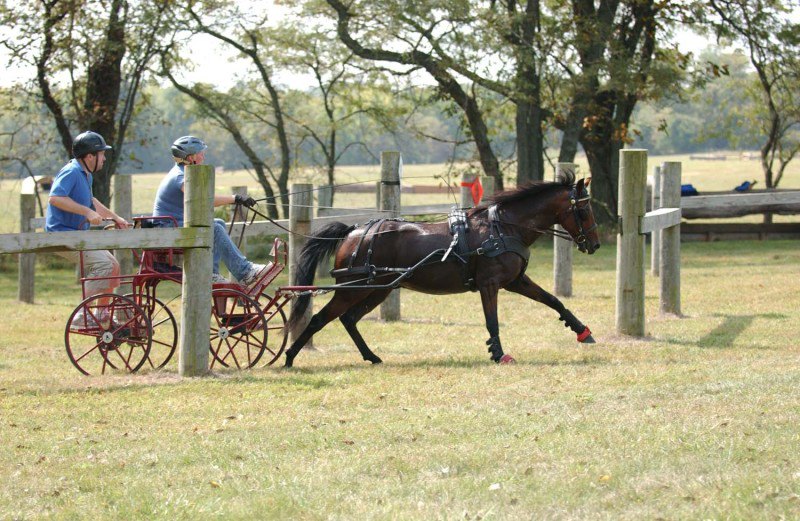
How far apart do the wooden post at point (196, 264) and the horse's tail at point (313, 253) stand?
1.32 metres

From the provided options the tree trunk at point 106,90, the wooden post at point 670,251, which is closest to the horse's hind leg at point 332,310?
the wooden post at point 670,251

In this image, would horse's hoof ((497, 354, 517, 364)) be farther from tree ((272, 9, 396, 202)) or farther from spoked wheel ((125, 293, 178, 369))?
tree ((272, 9, 396, 202))

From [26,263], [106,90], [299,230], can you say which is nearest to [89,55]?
[106,90]

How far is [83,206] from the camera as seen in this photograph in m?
9.87

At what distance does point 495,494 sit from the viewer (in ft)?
18.8

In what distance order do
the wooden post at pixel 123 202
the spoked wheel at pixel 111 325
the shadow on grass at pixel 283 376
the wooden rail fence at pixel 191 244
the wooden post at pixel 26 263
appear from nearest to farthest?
the wooden rail fence at pixel 191 244
the shadow on grass at pixel 283 376
the spoked wheel at pixel 111 325
the wooden post at pixel 123 202
the wooden post at pixel 26 263

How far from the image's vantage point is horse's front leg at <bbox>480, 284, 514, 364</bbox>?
10.2 m

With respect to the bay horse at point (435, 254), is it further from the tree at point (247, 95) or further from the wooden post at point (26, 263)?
the tree at point (247, 95)

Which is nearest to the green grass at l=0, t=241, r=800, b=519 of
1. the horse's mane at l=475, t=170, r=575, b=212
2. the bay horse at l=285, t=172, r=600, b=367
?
the bay horse at l=285, t=172, r=600, b=367

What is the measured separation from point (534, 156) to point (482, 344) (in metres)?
16.1

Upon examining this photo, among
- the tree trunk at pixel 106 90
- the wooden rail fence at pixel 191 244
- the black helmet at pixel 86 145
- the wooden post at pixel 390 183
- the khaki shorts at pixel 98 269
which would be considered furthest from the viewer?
the tree trunk at pixel 106 90

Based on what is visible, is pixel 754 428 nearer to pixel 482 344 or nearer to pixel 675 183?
pixel 482 344

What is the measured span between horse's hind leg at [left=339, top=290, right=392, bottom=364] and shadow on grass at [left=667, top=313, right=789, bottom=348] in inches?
120

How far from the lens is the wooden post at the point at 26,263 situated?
56.4ft
